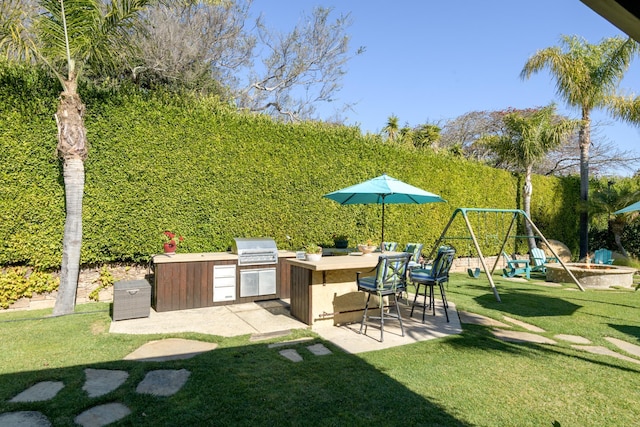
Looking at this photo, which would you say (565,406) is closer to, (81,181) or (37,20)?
(81,181)

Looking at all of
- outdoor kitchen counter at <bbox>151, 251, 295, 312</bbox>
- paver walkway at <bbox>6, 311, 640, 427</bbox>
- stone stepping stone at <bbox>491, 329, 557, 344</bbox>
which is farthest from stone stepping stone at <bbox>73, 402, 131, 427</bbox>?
stone stepping stone at <bbox>491, 329, 557, 344</bbox>

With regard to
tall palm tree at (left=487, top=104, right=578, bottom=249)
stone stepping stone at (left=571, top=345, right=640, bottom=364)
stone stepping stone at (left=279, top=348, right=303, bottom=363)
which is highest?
tall palm tree at (left=487, top=104, right=578, bottom=249)

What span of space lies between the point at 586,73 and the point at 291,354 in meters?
14.5

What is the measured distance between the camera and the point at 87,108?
246 inches

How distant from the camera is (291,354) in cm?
410

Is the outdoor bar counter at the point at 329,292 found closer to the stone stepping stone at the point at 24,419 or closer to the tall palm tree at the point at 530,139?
the stone stepping stone at the point at 24,419

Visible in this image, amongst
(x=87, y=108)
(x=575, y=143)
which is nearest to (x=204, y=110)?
(x=87, y=108)

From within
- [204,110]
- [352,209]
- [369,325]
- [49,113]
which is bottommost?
[369,325]

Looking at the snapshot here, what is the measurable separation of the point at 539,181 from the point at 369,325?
12.3 meters

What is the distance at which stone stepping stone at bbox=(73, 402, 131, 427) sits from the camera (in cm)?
263

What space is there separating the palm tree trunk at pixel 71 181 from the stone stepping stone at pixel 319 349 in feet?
13.5

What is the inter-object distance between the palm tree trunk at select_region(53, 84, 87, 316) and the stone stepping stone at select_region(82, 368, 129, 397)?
110 inches

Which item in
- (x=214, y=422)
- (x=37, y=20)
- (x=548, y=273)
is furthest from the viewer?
(x=548, y=273)

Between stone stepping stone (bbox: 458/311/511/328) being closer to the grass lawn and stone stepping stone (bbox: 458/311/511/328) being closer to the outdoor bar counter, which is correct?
the grass lawn
